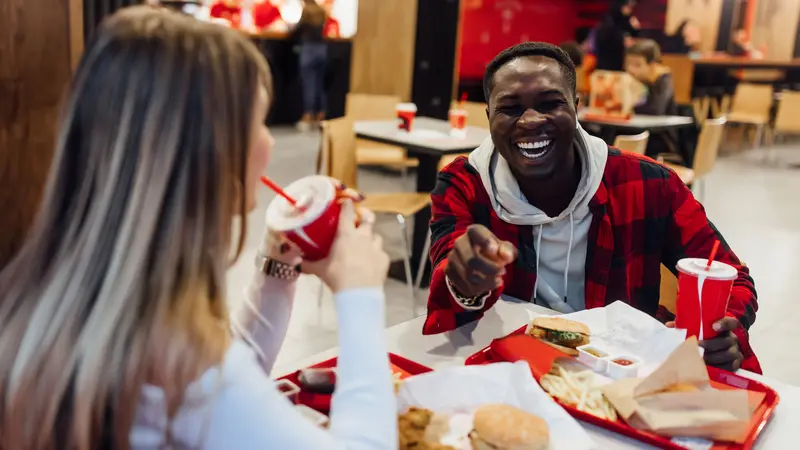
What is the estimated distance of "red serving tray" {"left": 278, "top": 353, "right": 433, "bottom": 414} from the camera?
48.8 inches

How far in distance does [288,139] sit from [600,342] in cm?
789

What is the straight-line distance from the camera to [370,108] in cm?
548

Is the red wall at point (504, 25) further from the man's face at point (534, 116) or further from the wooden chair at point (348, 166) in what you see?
the man's face at point (534, 116)

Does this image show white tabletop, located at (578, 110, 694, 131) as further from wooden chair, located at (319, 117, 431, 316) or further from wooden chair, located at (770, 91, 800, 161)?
wooden chair, located at (770, 91, 800, 161)

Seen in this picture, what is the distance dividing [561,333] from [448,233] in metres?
0.48

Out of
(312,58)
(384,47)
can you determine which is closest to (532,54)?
(384,47)

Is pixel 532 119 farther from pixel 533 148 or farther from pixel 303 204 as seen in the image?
pixel 303 204

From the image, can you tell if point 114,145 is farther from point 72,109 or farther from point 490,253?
point 490,253

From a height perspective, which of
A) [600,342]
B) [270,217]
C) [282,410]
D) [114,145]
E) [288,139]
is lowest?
[288,139]

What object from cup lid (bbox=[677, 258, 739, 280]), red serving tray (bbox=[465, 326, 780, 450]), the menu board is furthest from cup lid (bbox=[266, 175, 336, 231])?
the menu board

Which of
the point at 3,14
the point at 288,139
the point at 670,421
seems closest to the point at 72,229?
the point at 670,421

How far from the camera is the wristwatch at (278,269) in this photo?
4.01ft

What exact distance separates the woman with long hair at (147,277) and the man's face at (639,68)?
5.45m

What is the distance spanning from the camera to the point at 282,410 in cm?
90
